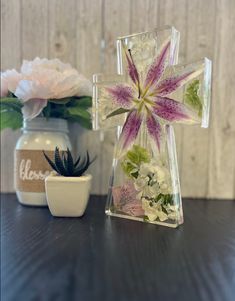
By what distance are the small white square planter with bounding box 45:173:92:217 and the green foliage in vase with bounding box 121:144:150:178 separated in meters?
0.09

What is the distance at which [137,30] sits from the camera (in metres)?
0.94

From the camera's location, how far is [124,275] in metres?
0.38

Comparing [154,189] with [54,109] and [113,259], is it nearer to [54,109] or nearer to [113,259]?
[113,259]

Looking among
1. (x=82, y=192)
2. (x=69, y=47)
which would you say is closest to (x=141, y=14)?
(x=69, y=47)

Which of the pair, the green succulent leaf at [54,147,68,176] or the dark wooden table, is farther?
the green succulent leaf at [54,147,68,176]

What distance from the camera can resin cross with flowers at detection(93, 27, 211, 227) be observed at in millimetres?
601

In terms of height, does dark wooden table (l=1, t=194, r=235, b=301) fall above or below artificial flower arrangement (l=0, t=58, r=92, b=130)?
below

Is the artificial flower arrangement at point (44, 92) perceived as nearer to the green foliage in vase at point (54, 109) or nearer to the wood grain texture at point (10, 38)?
the green foliage in vase at point (54, 109)

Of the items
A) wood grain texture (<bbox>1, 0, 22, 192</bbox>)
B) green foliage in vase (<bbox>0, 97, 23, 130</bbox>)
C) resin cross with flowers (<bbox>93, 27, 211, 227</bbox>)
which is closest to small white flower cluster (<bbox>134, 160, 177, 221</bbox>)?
resin cross with flowers (<bbox>93, 27, 211, 227</bbox>)

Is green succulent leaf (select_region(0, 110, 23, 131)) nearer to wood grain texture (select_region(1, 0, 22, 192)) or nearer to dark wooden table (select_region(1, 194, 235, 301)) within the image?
wood grain texture (select_region(1, 0, 22, 192))

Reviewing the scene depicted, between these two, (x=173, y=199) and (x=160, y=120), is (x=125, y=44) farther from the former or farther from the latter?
(x=173, y=199)

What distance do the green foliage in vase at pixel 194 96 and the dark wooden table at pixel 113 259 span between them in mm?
241

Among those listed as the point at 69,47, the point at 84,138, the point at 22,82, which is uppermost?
the point at 69,47

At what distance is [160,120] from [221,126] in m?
0.39
